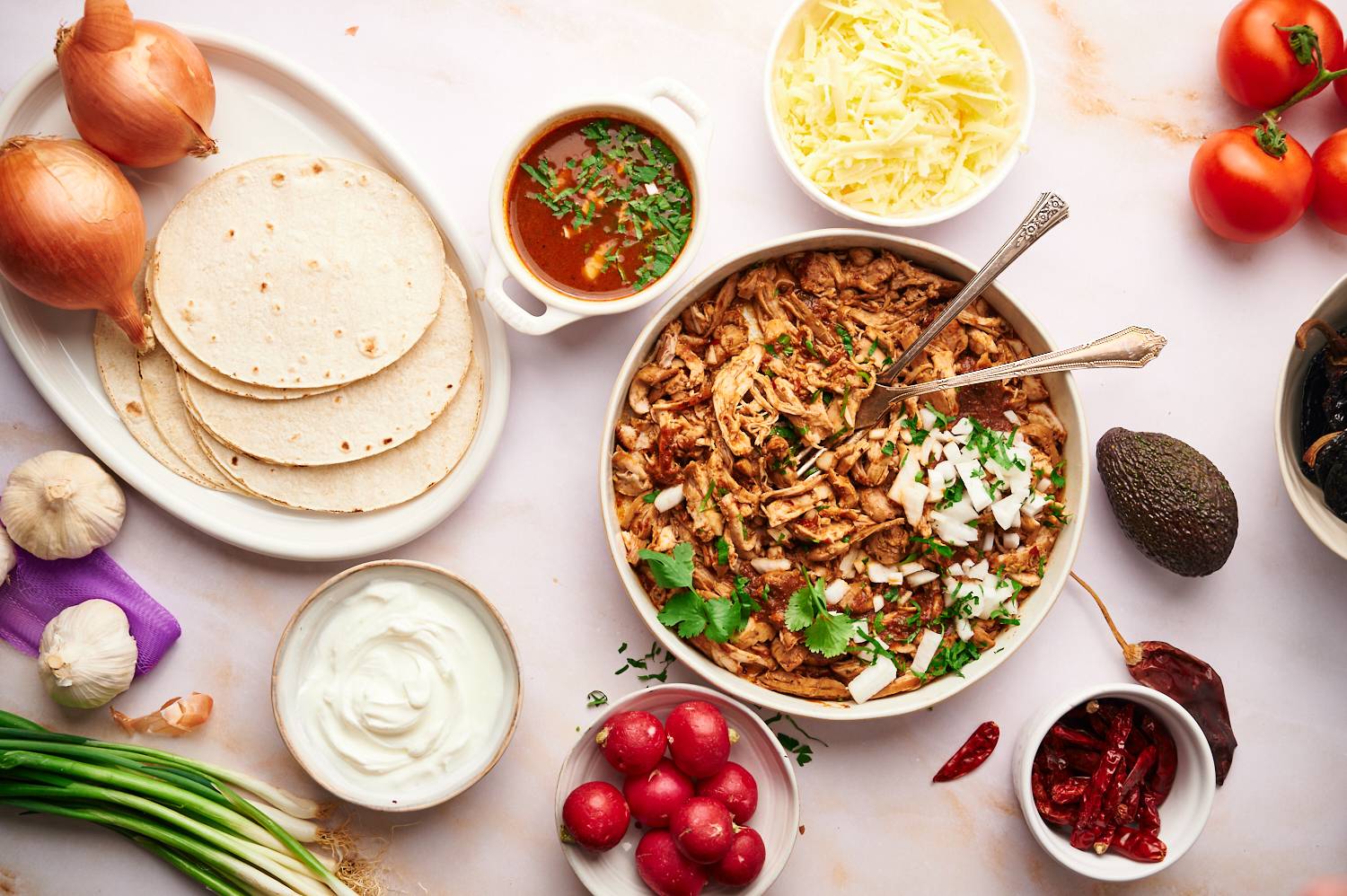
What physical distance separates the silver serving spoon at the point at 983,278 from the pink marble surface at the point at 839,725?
0.52 m

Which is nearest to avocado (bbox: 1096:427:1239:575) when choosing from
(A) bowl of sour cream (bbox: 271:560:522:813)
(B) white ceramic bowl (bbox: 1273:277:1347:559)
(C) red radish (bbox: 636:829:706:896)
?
(B) white ceramic bowl (bbox: 1273:277:1347:559)

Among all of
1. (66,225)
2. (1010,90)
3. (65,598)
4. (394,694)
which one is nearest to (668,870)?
(394,694)

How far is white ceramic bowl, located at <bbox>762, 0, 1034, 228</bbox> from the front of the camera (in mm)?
2883

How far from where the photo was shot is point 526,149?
2.80 meters

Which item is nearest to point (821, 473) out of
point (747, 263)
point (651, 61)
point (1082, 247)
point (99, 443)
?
point (747, 263)

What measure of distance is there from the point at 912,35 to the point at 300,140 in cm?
196

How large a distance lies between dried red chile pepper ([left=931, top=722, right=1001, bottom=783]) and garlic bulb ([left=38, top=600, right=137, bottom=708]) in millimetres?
2636

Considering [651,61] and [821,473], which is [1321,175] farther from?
[651,61]

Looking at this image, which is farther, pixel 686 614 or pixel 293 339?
pixel 293 339

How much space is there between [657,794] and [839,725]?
679 millimetres

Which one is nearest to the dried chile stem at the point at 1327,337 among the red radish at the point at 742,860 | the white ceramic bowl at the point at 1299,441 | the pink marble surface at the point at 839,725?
the white ceramic bowl at the point at 1299,441

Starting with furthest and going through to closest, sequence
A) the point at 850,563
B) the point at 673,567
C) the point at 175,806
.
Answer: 1. the point at 175,806
2. the point at 850,563
3. the point at 673,567

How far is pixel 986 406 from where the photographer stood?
9.42ft

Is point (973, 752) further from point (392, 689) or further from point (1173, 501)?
point (392, 689)
